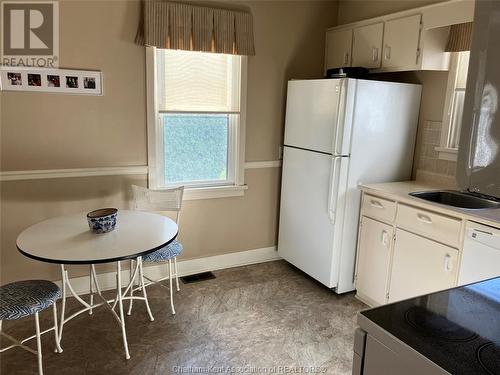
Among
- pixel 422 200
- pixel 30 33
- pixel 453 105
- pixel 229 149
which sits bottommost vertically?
pixel 422 200

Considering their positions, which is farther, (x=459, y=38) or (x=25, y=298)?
(x=459, y=38)

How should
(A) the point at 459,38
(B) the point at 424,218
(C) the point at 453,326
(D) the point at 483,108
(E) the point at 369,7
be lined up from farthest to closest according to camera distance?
(E) the point at 369,7 → (A) the point at 459,38 → (B) the point at 424,218 → (C) the point at 453,326 → (D) the point at 483,108

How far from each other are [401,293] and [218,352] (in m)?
1.35

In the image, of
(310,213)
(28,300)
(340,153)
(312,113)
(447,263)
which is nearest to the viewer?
(28,300)

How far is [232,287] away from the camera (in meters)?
3.35

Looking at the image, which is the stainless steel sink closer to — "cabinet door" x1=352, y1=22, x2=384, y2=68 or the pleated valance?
"cabinet door" x1=352, y1=22, x2=384, y2=68

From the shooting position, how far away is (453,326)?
1.03m

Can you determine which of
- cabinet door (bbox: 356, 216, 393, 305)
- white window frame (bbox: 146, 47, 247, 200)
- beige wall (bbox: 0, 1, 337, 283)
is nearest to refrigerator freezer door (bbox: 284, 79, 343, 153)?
beige wall (bbox: 0, 1, 337, 283)

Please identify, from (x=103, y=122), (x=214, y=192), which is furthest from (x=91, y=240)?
(x=214, y=192)

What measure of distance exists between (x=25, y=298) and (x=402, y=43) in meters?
3.03

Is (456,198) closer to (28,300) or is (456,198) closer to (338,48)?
(338,48)

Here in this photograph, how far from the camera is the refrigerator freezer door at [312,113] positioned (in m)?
2.99

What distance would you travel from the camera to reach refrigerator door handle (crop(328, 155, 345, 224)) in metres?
2.98

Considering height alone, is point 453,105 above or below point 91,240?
above
